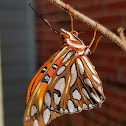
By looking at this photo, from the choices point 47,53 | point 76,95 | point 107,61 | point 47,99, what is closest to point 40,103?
point 47,99

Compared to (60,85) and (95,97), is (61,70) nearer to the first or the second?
(60,85)

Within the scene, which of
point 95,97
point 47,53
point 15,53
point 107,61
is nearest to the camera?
point 95,97

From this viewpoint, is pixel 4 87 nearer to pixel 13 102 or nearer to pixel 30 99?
pixel 13 102

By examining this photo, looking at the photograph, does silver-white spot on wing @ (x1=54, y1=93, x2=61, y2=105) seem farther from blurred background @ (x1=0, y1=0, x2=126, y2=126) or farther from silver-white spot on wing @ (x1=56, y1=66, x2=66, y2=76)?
blurred background @ (x1=0, y1=0, x2=126, y2=126)

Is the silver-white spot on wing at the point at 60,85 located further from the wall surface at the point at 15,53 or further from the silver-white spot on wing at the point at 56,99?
the wall surface at the point at 15,53

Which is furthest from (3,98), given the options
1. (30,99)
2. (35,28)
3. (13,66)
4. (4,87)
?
(30,99)

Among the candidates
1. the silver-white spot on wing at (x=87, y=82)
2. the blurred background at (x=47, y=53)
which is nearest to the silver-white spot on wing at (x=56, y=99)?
the silver-white spot on wing at (x=87, y=82)
